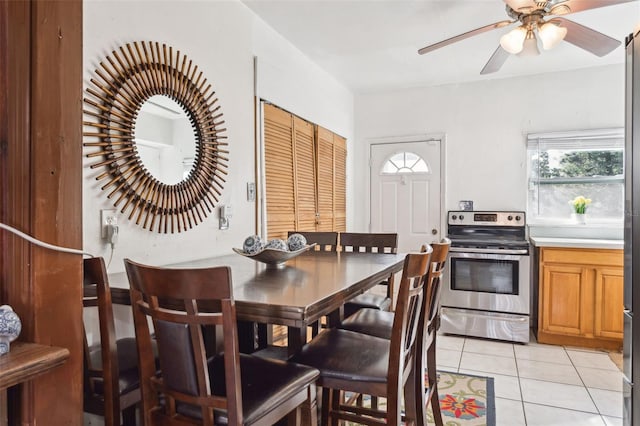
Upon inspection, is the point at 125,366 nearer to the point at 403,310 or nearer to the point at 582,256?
the point at 403,310

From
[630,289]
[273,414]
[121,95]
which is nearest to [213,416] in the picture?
[273,414]

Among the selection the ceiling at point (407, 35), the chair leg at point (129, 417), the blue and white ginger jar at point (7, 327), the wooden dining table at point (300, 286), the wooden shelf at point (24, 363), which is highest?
the ceiling at point (407, 35)

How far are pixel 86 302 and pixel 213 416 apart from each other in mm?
673

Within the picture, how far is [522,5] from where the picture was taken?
6.98 ft

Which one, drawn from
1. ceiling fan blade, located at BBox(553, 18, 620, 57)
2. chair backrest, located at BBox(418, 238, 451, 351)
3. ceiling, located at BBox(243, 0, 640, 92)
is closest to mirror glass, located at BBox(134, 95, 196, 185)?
ceiling, located at BBox(243, 0, 640, 92)

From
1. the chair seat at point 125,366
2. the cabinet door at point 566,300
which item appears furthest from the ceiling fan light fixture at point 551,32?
the chair seat at point 125,366

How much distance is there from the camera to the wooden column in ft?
2.88

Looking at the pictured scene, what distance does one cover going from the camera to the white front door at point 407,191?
4.47 metres

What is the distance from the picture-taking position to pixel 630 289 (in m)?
1.61

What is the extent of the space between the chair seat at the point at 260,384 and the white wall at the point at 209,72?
85cm

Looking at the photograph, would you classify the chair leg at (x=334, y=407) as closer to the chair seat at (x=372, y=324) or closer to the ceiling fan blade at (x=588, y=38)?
the chair seat at (x=372, y=324)

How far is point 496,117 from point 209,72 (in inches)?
123

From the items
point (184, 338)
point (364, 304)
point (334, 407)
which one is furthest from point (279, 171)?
point (184, 338)

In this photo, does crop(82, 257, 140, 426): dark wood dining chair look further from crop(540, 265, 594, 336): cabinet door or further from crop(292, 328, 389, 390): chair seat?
crop(540, 265, 594, 336): cabinet door
